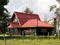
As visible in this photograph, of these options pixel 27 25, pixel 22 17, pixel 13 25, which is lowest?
pixel 13 25

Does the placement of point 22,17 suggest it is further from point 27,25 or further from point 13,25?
point 27,25

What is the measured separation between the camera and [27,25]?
65562 millimetres

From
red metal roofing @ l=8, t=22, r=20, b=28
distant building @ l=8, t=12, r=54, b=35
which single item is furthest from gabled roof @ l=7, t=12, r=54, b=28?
red metal roofing @ l=8, t=22, r=20, b=28

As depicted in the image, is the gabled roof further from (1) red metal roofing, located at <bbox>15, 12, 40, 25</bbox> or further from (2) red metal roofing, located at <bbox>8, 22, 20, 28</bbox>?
(2) red metal roofing, located at <bbox>8, 22, 20, 28</bbox>

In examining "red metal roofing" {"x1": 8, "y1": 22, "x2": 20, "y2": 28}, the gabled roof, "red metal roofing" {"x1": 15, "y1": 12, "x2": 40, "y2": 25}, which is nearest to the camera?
the gabled roof

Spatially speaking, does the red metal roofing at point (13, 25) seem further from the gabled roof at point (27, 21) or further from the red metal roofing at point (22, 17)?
the red metal roofing at point (22, 17)

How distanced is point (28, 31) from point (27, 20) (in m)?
7.33

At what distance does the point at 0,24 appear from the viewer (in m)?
66.9

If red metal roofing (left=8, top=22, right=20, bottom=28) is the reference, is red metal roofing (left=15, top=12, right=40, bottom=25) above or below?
above

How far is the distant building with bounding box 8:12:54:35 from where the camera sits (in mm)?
64375

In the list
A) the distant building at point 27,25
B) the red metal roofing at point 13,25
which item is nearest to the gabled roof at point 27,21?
the distant building at point 27,25

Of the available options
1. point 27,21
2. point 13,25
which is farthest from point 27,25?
point 13,25

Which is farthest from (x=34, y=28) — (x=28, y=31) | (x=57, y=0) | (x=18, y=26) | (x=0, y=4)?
(x=0, y=4)

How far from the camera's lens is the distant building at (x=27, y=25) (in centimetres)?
6438
